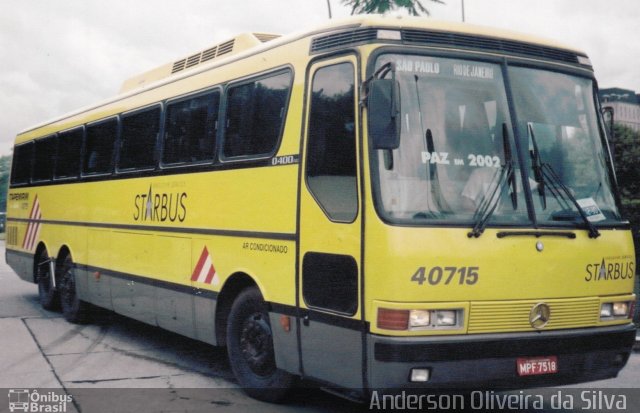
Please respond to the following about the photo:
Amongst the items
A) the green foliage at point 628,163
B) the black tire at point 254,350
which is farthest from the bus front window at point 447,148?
the green foliage at point 628,163

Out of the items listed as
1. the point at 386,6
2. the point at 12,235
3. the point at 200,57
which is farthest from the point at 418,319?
the point at 386,6

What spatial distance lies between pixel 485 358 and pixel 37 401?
3.95 metres

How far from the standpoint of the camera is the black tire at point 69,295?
41.2ft

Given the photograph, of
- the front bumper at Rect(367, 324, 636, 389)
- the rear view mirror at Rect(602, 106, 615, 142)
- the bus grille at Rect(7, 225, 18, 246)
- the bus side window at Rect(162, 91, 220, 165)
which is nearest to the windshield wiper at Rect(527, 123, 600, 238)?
the front bumper at Rect(367, 324, 636, 389)

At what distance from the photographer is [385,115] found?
19.4 ft

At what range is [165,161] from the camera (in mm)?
9648

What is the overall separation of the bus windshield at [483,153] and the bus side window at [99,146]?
615 centimetres

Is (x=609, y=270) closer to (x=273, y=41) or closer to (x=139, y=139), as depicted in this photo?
(x=273, y=41)

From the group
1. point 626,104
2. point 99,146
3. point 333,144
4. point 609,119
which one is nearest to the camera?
point 333,144

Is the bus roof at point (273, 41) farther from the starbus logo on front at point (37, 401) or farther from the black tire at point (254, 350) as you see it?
the starbus logo on front at point (37, 401)

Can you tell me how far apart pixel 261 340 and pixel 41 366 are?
3.00 metres

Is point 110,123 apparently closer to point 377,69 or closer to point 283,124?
point 283,124

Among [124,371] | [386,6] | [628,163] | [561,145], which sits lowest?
[124,371]

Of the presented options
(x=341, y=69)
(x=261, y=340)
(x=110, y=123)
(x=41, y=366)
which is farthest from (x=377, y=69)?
(x=110, y=123)
